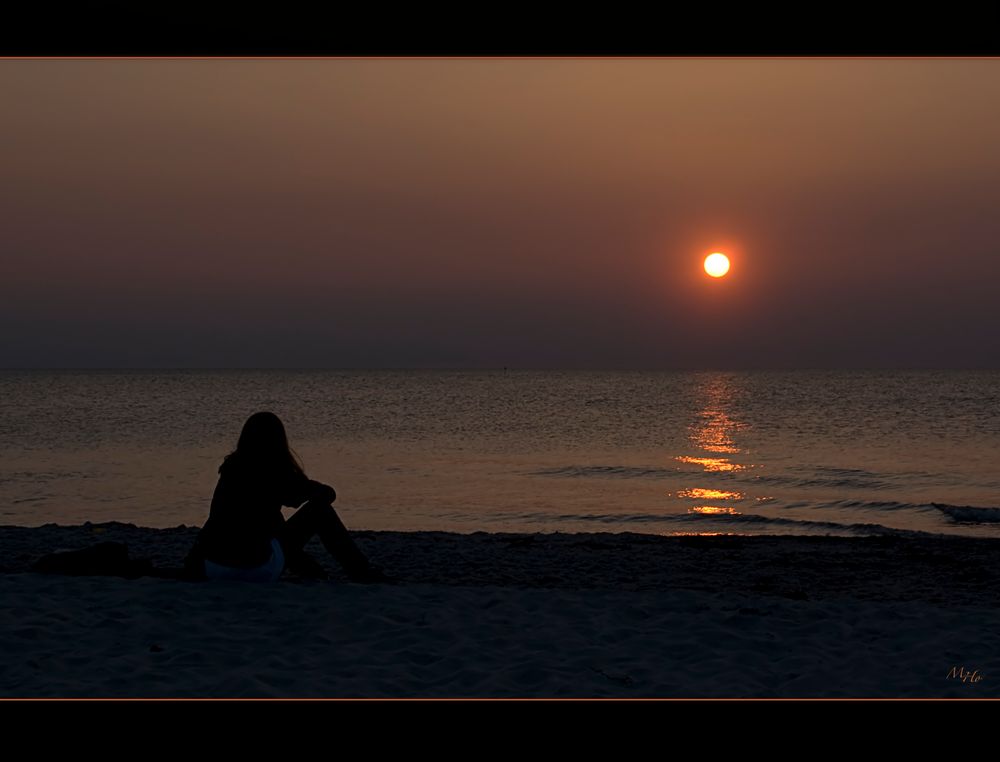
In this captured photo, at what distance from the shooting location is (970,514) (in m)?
17.9

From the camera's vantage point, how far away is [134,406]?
5725 cm

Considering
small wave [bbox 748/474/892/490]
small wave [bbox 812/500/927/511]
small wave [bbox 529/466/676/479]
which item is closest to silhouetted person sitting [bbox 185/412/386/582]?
small wave [bbox 812/500/927/511]

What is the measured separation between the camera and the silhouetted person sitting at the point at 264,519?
6793 mm

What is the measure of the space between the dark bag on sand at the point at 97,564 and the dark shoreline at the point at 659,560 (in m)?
0.90

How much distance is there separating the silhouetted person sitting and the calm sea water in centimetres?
880

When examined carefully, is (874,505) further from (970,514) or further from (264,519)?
(264,519)

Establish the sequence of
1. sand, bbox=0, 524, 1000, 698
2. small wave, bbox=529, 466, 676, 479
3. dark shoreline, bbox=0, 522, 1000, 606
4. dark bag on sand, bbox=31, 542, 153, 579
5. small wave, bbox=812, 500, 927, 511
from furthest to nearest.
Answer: small wave, bbox=529, 466, 676, 479 < small wave, bbox=812, 500, 927, 511 < dark shoreline, bbox=0, 522, 1000, 606 < dark bag on sand, bbox=31, 542, 153, 579 < sand, bbox=0, 524, 1000, 698

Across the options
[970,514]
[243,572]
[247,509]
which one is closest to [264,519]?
[247,509]

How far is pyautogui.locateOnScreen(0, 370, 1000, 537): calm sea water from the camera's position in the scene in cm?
1759

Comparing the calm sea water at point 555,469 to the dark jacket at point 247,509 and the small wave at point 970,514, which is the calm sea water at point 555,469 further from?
the dark jacket at point 247,509

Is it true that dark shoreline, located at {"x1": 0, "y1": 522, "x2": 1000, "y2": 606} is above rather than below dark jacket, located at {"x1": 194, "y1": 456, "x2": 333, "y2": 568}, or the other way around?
below

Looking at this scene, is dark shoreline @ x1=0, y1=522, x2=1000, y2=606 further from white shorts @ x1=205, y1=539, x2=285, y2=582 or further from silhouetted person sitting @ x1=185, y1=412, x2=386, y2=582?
white shorts @ x1=205, y1=539, x2=285, y2=582
